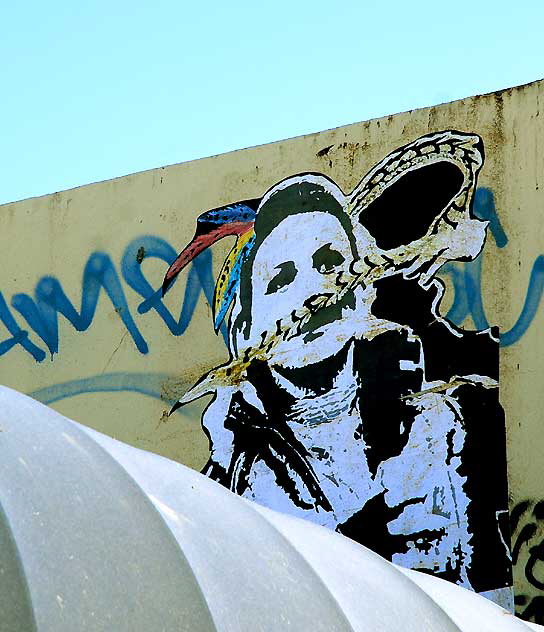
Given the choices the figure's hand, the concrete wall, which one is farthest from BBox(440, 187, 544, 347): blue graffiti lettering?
the figure's hand

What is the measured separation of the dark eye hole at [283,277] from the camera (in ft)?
27.1

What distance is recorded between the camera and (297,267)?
8227mm

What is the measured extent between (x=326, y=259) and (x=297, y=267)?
0.21 metres

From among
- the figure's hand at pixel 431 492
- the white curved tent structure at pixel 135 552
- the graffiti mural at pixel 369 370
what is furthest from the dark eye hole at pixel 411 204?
the white curved tent structure at pixel 135 552

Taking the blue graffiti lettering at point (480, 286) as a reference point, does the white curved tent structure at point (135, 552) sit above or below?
below

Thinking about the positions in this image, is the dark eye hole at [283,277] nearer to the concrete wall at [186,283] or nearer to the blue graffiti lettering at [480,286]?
the concrete wall at [186,283]

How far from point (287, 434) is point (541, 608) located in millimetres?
1910

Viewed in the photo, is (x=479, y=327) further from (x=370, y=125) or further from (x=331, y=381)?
(x=370, y=125)

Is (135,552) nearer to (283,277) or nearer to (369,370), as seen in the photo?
(369,370)

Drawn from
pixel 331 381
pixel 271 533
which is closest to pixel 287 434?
pixel 331 381

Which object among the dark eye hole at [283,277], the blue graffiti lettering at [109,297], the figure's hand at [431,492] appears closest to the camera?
the figure's hand at [431,492]

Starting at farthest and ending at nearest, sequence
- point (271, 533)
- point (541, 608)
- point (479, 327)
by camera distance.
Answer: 1. point (479, 327)
2. point (541, 608)
3. point (271, 533)

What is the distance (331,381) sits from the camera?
26.0 feet

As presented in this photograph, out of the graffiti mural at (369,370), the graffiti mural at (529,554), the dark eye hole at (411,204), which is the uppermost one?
the dark eye hole at (411,204)
